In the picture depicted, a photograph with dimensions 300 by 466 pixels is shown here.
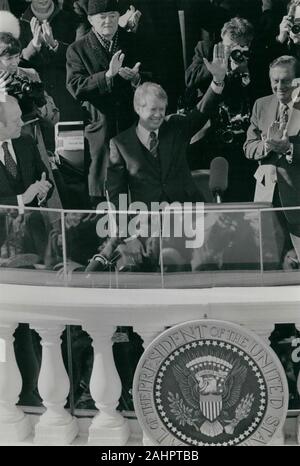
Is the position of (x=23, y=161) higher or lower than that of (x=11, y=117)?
lower

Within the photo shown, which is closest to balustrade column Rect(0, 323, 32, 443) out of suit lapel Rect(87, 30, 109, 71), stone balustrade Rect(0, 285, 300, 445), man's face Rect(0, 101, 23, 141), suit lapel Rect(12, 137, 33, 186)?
stone balustrade Rect(0, 285, 300, 445)

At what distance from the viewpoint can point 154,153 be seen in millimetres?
2287

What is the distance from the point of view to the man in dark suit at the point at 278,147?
7.34 ft

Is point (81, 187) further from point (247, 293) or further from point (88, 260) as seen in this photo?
point (247, 293)

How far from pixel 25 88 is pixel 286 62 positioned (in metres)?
0.72

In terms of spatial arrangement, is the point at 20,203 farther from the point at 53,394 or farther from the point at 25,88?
the point at 53,394

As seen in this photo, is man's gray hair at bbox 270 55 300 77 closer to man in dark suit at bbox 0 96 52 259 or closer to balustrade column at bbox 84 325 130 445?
man in dark suit at bbox 0 96 52 259

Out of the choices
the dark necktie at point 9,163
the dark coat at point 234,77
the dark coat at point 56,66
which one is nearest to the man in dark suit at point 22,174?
the dark necktie at point 9,163

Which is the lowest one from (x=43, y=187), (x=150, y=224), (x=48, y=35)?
(x=150, y=224)

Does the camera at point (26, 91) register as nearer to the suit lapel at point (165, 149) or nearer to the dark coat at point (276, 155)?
the suit lapel at point (165, 149)

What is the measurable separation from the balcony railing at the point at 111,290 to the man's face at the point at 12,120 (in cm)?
22

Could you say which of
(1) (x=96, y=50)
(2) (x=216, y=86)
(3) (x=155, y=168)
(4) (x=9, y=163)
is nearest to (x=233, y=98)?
(2) (x=216, y=86)

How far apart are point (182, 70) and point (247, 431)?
998mm

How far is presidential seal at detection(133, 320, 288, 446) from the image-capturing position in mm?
2193
